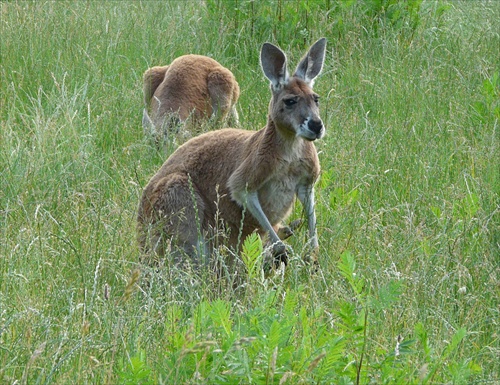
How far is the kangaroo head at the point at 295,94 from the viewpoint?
5.35m

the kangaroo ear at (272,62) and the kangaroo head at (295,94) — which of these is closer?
the kangaroo head at (295,94)

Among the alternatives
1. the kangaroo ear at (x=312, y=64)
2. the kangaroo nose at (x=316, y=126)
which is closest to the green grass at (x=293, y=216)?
the kangaroo nose at (x=316, y=126)

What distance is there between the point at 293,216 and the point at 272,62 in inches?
36.7

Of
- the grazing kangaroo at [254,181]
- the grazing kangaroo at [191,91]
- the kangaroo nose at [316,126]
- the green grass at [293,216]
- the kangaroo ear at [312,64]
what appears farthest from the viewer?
the grazing kangaroo at [191,91]

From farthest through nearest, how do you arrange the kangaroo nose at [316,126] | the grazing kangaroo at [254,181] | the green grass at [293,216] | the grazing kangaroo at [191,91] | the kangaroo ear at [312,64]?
the grazing kangaroo at [191,91] < the kangaroo ear at [312,64] < the grazing kangaroo at [254,181] < the kangaroo nose at [316,126] < the green grass at [293,216]

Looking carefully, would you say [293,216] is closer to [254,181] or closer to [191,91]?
[254,181]

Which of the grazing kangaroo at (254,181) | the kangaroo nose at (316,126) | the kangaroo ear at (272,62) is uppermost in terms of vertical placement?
the kangaroo ear at (272,62)

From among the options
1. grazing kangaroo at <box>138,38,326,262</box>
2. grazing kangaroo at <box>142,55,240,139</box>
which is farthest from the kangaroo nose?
grazing kangaroo at <box>142,55,240,139</box>

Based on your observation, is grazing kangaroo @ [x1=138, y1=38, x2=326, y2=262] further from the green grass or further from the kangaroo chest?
the green grass

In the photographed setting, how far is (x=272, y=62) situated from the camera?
582 centimetres

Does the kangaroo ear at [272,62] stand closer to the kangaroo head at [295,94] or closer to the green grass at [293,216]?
the kangaroo head at [295,94]

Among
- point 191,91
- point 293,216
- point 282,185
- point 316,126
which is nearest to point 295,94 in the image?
point 316,126

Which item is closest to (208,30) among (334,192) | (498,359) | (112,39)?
(112,39)

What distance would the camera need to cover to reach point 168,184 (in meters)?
5.52
